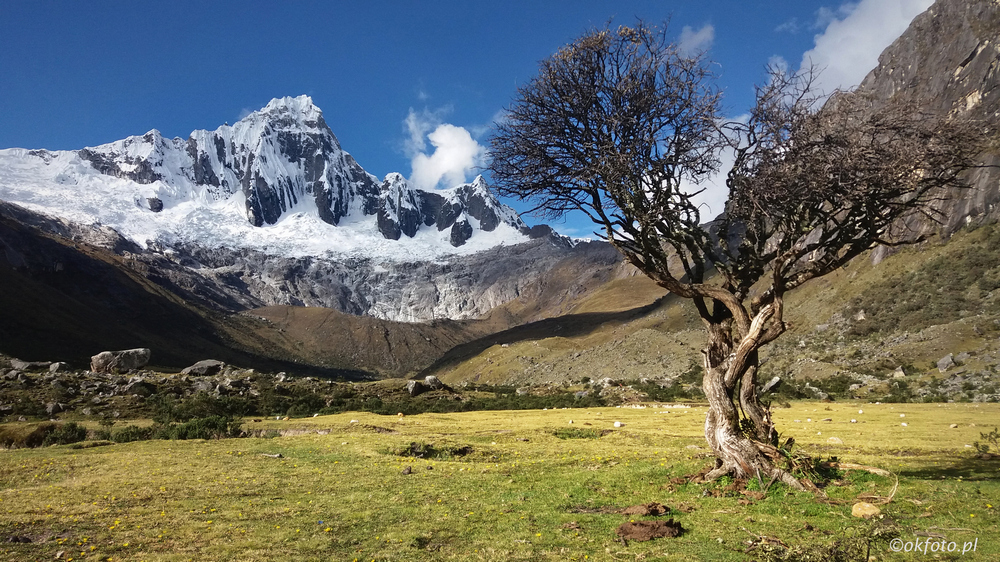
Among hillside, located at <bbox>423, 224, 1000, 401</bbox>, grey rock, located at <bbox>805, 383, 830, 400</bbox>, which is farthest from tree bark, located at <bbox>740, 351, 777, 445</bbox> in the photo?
grey rock, located at <bbox>805, 383, 830, 400</bbox>

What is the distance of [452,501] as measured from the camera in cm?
A: 1050

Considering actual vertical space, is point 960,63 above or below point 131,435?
above

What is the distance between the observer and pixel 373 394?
152 ft

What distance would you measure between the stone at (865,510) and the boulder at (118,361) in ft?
202

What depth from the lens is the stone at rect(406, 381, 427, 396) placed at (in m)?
47.7

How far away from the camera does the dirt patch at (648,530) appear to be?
25.3 feet

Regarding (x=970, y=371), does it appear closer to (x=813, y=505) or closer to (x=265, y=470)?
(x=813, y=505)

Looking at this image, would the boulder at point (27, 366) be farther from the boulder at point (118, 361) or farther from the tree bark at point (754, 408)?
the tree bark at point (754, 408)

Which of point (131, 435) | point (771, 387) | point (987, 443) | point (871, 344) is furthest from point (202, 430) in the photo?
point (871, 344)

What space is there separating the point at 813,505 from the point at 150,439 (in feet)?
79.8

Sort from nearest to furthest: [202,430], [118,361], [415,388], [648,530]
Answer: [648,530] → [202,430] → [415,388] → [118,361]

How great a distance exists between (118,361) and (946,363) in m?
75.1

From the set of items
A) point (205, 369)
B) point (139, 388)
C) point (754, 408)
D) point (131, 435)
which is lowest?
point (131, 435)

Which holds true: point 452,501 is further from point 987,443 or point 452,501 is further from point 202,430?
point 202,430
